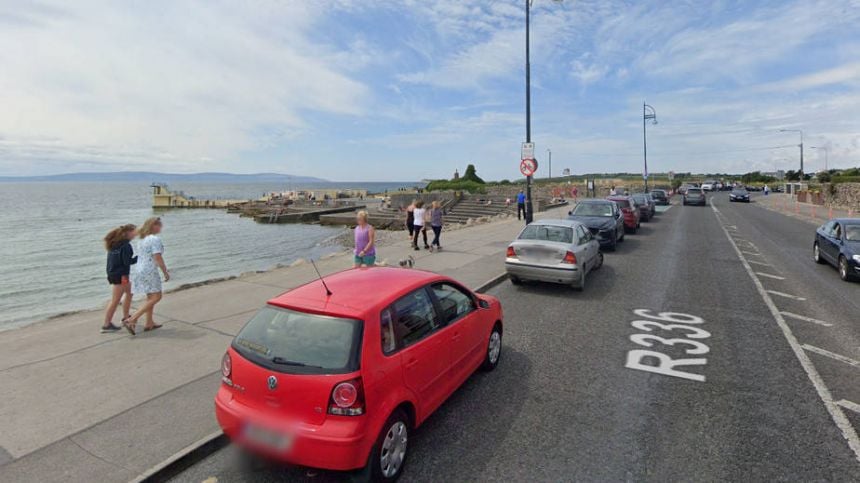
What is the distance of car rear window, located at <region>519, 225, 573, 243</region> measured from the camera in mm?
9586

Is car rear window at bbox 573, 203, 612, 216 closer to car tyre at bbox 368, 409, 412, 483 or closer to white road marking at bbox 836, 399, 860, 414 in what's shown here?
white road marking at bbox 836, 399, 860, 414

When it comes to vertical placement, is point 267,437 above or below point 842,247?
below

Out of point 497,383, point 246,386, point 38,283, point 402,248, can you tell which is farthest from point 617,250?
point 38,283

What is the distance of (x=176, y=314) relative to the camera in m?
7.56

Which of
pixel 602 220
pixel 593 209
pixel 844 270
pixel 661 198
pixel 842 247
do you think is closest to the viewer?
pixel 844 270

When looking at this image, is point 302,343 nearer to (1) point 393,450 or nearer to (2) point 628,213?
(1) point 393,450

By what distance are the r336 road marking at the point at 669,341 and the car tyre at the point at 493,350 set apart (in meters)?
1.63

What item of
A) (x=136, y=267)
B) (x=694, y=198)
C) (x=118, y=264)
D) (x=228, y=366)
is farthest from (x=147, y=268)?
(x=694, y=198)

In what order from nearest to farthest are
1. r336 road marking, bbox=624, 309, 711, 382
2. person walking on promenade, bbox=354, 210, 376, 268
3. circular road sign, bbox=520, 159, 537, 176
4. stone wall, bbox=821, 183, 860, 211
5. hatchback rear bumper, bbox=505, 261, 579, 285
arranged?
r336 road marking, bbox=624, 309, 711, 382 < person walking on promenade, bbox=354, 210, 376, 268 < hatchback rear bumper, bbox=505, 261, 579, 285 < circular road sign, bbox=520, 159, 537, 176 < stone wall, bbox=821, 183, 860, 211

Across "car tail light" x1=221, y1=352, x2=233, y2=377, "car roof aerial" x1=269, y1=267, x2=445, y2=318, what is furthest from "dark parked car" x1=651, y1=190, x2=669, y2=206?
"car tail light" x1=221, y1=352, x2=233, y2=377

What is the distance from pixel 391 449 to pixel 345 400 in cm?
64

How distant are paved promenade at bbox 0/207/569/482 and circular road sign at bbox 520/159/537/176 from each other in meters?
9.83

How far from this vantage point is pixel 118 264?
6492 millimetres

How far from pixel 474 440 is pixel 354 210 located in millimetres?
51420
